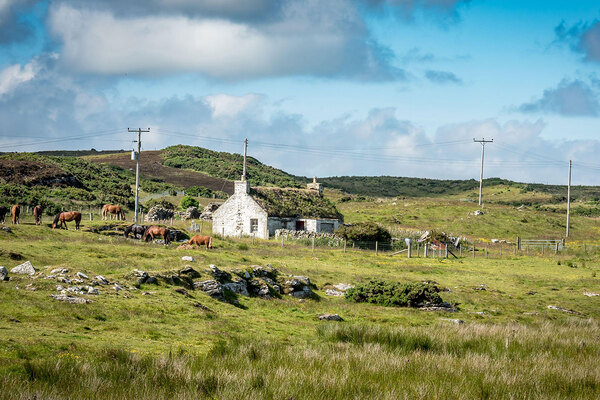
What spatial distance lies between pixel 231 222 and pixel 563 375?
164 feet

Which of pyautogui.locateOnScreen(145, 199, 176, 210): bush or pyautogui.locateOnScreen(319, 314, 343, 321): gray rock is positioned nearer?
pyautogui.locateOnScreen(319, 314, 343, 321): gray rock

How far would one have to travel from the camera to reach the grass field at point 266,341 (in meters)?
11.3

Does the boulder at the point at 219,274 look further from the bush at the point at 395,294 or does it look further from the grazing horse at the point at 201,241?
the grazing horse at the point at 201,241

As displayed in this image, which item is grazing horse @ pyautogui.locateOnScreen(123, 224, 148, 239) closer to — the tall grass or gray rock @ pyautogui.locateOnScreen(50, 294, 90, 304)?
gray rock @ pyautogui.locateOnScreen(50, 294, 90, 304)

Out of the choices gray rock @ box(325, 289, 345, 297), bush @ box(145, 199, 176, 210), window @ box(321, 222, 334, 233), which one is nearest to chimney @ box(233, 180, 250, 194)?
window @ box(321, 222, 334, 233)

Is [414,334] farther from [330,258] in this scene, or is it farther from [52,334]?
[330,258]

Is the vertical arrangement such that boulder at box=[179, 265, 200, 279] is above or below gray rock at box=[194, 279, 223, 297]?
above

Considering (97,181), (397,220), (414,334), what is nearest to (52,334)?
(414,334)

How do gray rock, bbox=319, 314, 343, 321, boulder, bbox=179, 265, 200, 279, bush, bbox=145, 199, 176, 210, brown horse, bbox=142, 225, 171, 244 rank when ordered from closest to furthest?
gray rock, bbox=319, 314, 343, 321 → boulder, bbox=179, 265, 200, 279 → brown horse, bbox=142, 225, 171, 244 → bush, bbox=145, 199, 176, 210

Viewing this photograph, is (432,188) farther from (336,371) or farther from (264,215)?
(336,371)

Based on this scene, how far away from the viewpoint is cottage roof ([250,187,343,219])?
6100 cm

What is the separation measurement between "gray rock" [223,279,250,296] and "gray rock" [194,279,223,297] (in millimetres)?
858

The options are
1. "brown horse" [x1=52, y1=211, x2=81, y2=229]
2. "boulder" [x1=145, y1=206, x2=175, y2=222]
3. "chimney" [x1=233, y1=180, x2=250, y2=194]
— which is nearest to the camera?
"brown horse" [x1=52, y1=211, x2=81, y2=229]

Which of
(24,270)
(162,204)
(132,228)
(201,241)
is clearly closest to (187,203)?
(162,204)
